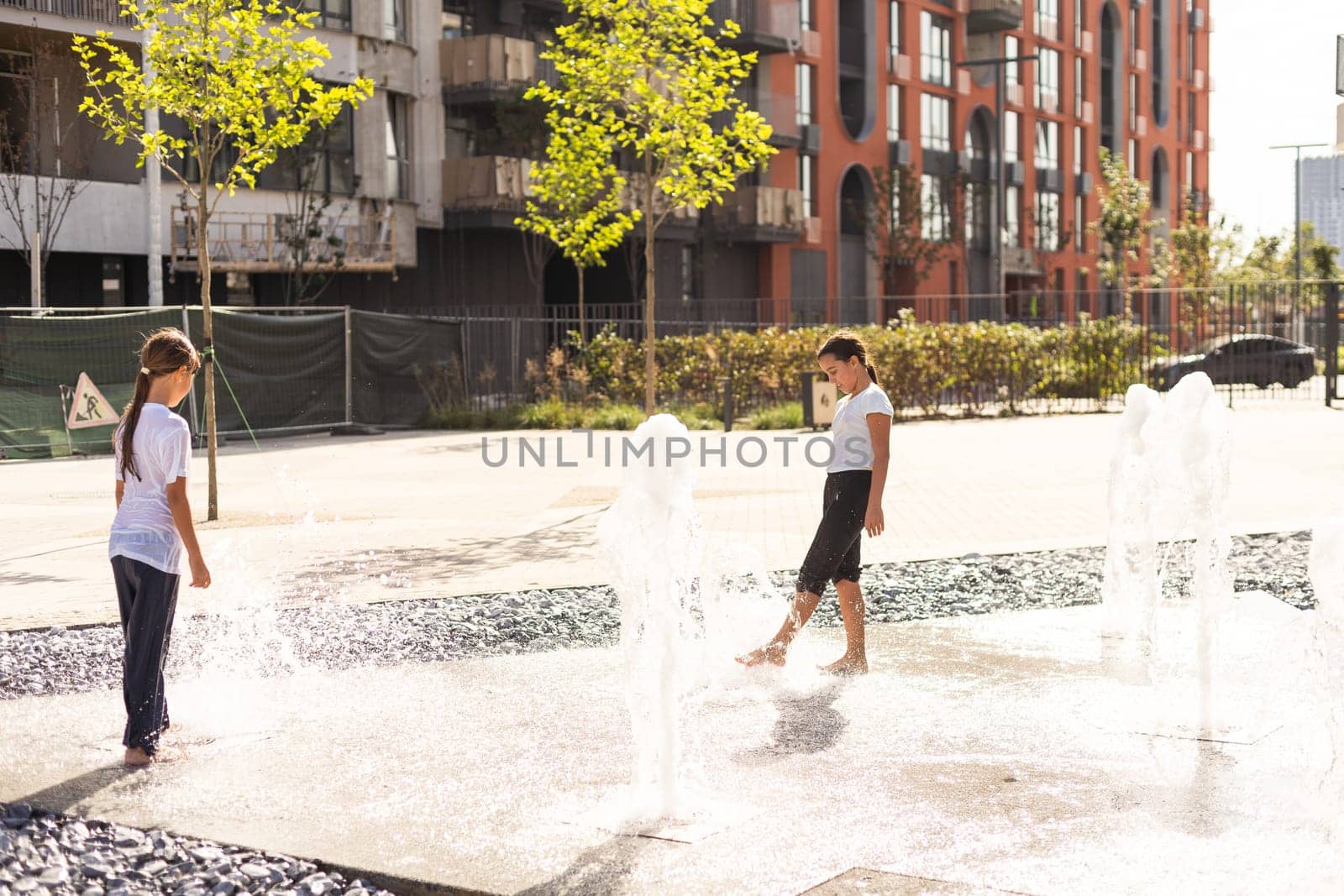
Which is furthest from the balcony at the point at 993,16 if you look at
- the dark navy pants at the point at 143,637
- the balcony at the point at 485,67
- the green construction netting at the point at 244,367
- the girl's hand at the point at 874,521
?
the dark navy pants at the point at 143,637

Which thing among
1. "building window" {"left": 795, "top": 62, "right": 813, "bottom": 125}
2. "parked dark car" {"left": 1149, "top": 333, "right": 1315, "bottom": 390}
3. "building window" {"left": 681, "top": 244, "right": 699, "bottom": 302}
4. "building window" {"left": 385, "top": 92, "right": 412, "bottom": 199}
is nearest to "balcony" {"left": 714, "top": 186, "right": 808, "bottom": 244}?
"building window" {"left": 681, "top": 244, "right": 699, "bottom": 302}

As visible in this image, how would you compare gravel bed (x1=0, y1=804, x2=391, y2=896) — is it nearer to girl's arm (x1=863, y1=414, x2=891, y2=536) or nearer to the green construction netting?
girl's arm (x1=863, y1=414, x2=891, y2=536)

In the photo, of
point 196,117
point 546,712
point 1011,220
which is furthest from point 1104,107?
point 546,712

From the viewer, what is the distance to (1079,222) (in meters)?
62.1

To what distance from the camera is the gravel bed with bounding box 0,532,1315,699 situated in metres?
7.54

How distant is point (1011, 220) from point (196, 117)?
4669cm

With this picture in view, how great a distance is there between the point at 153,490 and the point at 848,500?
3.05 m

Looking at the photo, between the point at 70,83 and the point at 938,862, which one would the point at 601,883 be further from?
the point at 70,83

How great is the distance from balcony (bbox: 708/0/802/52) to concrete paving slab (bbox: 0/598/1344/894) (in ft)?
111

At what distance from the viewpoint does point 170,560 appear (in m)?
5.81

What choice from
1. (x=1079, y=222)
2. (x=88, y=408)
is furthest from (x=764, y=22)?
(x=88, y=408)

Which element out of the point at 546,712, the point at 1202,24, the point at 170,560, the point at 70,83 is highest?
the point at 1202,24

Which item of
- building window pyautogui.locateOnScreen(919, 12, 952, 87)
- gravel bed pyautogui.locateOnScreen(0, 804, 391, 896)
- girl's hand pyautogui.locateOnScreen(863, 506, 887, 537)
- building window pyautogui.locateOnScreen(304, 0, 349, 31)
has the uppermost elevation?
building window pyautogui.locateOnScreen(919, 12, 952, 87)

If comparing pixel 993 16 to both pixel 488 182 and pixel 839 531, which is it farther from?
pixel 839 531
